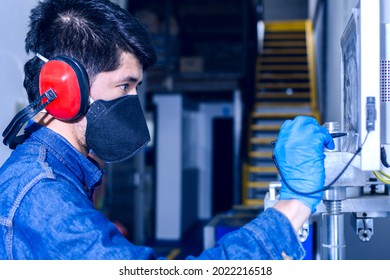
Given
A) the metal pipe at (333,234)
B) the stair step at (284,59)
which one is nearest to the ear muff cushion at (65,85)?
the metal pipe at (333,234)

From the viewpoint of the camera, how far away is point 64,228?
989 millimetres

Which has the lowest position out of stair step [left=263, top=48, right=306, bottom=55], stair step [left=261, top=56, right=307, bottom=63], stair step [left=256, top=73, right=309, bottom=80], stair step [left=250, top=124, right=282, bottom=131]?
stair step [left=250, top=124, right=282, bottom=131]

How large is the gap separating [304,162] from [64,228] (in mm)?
512

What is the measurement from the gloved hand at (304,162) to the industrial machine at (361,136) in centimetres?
4

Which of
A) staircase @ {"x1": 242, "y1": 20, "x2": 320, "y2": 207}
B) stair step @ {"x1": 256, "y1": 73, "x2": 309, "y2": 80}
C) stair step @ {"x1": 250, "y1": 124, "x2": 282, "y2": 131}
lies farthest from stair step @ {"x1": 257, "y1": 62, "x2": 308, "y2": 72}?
stair step @ {"x1": 250, "y1": 124, "x2": 282, "y2": 131}

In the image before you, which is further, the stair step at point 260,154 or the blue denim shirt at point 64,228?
the stair step at point 260,154

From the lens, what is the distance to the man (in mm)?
1001

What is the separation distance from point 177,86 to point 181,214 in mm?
2017

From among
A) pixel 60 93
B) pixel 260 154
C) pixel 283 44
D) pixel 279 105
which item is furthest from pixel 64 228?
pixel 283 44

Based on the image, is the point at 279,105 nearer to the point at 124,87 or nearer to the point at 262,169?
the point at 262,169

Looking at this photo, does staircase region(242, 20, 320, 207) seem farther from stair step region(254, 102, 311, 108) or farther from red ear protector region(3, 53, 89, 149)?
red ear protector region(3, 53, 89, 149)

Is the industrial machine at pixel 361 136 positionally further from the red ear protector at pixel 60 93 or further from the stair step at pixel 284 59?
the stair step at pixel 284 59

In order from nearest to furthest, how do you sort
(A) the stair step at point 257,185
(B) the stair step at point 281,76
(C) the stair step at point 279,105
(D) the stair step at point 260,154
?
(A) the stair step at point 257,185
(D) the stair step at point 260,154
(C) the stair step at point 279,105
(B) the stair step at point 281,76

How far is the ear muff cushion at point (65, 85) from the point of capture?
1.17 m
